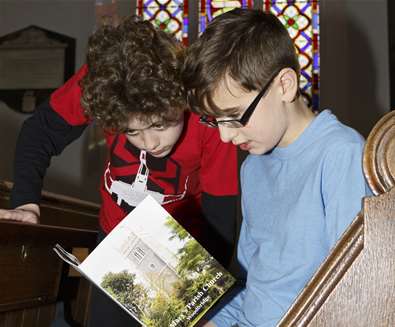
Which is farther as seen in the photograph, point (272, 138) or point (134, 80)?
point (134, 80)

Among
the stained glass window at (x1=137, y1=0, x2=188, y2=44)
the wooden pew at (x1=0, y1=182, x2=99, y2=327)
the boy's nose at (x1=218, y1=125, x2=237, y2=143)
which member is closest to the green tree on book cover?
the boy's nose at (x1=218, y1=125, x2=237, y2=143)

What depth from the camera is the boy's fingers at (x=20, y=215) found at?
5.30 feet

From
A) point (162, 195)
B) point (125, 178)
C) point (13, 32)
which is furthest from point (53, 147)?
point (13, 32)

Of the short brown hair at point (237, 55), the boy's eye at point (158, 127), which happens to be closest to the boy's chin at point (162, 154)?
→ the boy's eye at point (158, 127)

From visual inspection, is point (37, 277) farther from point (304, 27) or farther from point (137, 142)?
point (304, 27)

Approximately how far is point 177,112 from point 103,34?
0.93ft

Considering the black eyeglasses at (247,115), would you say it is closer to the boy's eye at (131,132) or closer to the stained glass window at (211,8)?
the boy's eye at (131,132)

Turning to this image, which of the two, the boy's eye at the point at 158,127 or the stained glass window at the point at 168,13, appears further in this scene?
the stained glass window at the point at 168,13

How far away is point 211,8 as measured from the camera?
5.72 m

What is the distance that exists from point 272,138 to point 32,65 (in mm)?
4812

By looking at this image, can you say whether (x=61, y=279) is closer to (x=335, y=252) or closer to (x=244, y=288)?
(x=244, y=288)

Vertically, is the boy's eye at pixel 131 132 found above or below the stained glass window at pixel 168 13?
below


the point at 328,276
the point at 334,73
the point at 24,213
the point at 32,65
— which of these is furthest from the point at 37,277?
the point at 32,65

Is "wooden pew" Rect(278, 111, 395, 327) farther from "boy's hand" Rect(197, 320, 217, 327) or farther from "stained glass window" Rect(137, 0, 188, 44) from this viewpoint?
"stained glass window" Rect(137, 0, 188, 44)
